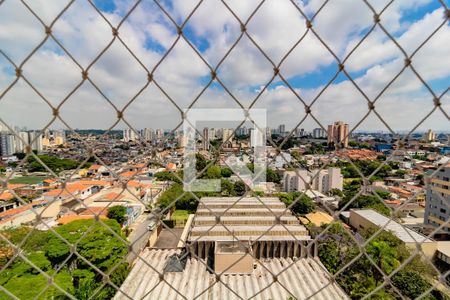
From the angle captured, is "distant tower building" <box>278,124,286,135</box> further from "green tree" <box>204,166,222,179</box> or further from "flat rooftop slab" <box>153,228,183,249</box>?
"green tree" <box>204,166,222,179</box>

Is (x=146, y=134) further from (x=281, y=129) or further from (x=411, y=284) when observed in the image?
(x=411, y=284)

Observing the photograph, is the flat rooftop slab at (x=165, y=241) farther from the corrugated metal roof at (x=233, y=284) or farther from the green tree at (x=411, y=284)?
the green tree at (x=411, y=284)

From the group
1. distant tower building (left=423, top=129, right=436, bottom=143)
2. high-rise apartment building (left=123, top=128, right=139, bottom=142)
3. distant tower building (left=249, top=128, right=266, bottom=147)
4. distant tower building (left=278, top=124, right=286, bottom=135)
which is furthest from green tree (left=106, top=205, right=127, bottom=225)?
distant tower building (left=423, top=129, right=436, bottom=143)

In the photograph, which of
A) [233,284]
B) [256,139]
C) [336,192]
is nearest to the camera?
[256,139]

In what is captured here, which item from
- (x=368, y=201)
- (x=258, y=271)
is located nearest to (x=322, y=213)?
(x=368, y=201)

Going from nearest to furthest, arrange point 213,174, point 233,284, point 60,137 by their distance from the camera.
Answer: point 60,137, point 233,284, point 213,174

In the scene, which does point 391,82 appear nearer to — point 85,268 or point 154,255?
point 85,268

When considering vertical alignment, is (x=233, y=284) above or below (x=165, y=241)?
above

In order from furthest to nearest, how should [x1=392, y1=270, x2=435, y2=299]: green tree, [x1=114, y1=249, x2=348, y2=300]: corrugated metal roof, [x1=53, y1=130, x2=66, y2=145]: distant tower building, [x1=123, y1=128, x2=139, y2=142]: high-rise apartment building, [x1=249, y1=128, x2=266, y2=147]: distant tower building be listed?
1. [x1=392, y1=270, x2=435, y2=299]: green tree
2. [x1=114, y1=249, x2=348, y2=300]: corrugated metal roof
3. [x1=53, y1=130, x2=66, y2=145]: distant tower building
4. [x1=249, y1=128, x2=266, y2=147]: distant tower building
5. [x1=123, y1=128, x2=139, y2=142]: high-rise apartment building

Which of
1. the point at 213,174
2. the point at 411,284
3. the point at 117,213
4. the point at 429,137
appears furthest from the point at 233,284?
the point at 213,174
